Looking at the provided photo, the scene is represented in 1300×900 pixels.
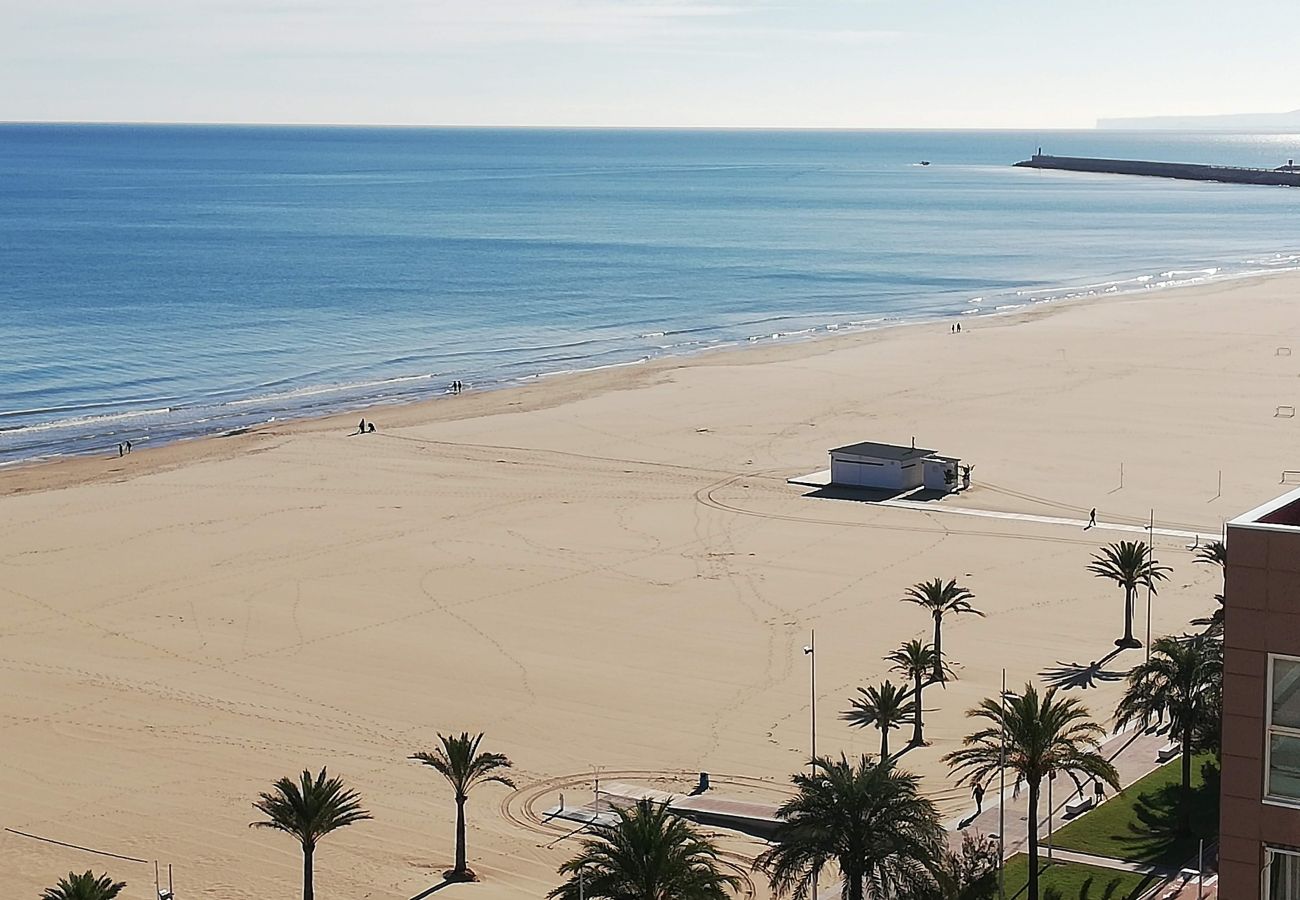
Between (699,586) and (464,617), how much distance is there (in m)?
6.05

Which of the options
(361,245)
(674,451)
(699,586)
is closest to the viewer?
(699,586)

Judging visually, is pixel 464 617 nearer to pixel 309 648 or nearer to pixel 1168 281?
pixel 309 648

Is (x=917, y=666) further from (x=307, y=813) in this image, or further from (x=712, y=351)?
(x=712, y=351)

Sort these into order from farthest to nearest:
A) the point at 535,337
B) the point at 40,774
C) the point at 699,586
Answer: the point at 535,337, the point at 699,586, the point at 40,774

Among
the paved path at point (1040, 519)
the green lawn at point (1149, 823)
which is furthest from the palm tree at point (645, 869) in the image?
the paved path at point (1040, 519)

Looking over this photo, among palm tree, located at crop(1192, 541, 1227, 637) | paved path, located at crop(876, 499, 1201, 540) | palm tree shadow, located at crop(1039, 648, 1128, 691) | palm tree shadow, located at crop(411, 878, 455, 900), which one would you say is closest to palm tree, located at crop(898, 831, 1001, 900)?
palm tree, located at crop(1192, 541, 1227, 637)

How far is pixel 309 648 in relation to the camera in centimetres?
3734

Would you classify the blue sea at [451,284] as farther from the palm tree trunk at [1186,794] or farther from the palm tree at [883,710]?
the palm tree trunk at [1186,794]

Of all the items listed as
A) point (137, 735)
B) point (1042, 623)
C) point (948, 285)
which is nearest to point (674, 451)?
point (1042, 623)

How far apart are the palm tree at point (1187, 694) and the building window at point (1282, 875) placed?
14.6m

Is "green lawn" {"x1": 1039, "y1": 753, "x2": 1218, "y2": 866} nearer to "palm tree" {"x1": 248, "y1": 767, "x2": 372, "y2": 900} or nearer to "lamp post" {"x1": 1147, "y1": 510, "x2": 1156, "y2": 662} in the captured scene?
"lamp post" {"x1": 1147, "y1": 510, "x2": 1156, "y2": 662}

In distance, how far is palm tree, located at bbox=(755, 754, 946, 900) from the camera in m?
21.5

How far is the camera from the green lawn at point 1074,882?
2367 centimetres

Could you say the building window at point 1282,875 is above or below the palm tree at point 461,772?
above
